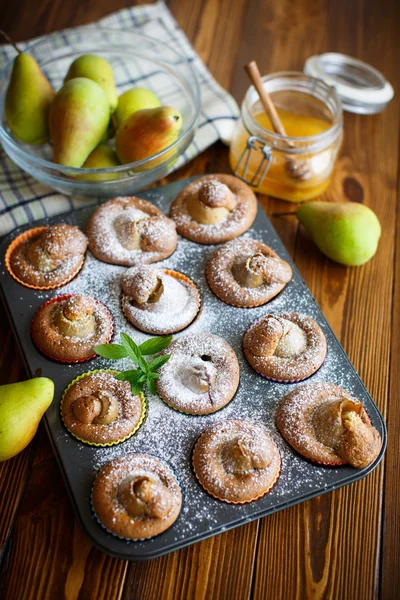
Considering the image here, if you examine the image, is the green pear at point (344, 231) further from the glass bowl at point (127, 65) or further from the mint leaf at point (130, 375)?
the mint leaf at point (130, 375)

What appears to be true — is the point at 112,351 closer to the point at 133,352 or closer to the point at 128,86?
the point at 133,352

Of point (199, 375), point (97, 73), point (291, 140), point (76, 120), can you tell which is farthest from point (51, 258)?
point (291, 140)

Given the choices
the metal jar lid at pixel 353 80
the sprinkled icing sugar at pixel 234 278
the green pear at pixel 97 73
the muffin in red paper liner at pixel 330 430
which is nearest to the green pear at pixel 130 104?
the green pear at pixel 97 73

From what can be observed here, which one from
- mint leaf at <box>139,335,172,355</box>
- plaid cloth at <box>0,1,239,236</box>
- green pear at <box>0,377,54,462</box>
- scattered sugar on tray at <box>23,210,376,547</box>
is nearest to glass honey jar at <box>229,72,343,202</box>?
plaid cloth at <box>0,1,239,236</box>

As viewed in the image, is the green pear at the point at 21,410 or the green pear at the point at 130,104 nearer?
the green pear at the point at 21,410

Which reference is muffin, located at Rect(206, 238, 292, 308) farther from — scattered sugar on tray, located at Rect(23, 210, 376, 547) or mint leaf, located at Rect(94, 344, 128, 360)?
mint leaf, located at Rect(94, 344, 128, 360)

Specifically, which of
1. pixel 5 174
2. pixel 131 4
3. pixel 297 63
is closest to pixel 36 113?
pixel 5 174

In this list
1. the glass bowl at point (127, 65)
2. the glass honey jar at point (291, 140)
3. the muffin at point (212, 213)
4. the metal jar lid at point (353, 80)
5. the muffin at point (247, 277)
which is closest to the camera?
the muffin at point (247, 277)
